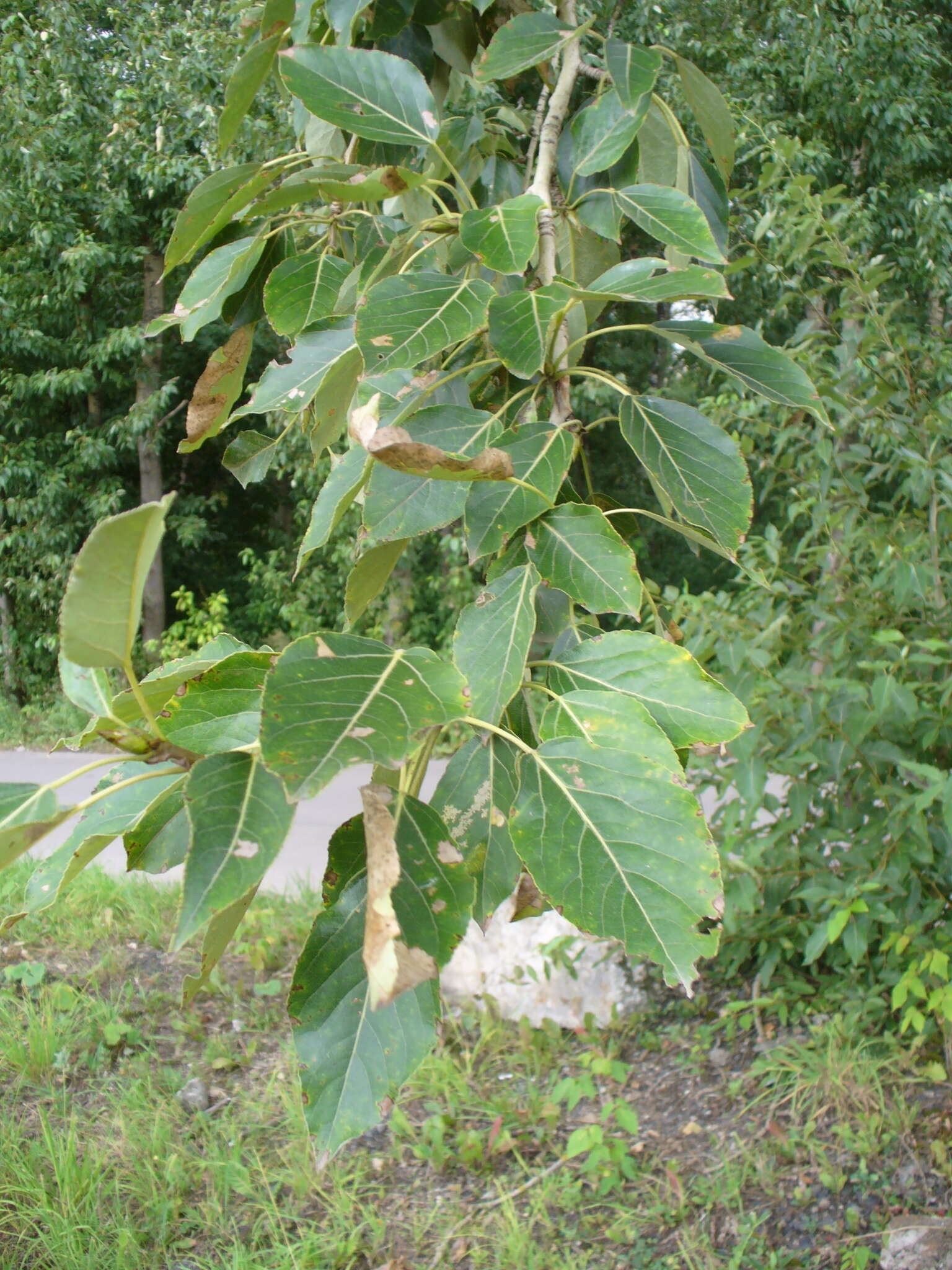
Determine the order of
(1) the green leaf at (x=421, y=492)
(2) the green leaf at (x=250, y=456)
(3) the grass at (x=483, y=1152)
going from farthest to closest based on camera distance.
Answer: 1. (3) the grass at (x=483, y=1152)
2. (2) the green leaf at (x=250, y=456)
3. (1) the green leaf at (x=421, y=492)

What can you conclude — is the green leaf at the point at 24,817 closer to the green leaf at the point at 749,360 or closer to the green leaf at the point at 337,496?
the green leaf at the point at 337,496

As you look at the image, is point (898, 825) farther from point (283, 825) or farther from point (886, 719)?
point (283, 825)

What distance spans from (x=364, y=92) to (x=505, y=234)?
6.8 inches

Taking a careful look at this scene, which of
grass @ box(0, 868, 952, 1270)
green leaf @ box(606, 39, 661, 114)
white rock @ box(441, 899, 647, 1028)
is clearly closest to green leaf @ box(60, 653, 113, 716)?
green leaf @ box(606, 39, 661, 114)

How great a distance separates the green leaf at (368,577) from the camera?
60cm

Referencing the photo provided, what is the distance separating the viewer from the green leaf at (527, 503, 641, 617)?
20.1 inches

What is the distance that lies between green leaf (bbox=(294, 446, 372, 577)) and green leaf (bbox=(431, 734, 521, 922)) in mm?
150

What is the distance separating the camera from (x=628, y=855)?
1.33 feet

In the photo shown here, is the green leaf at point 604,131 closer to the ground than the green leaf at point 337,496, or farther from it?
farther from it

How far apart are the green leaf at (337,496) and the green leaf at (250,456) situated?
0.65 ft

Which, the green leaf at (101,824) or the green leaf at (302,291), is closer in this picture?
the green leaf at (101,824)

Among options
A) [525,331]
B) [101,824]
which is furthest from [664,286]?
[101,824]

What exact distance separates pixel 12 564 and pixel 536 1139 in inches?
216

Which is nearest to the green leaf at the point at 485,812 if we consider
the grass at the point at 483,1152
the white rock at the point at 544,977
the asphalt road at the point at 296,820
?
the grass at the point at 483,1152
